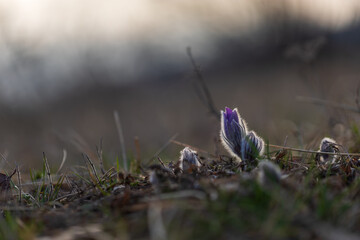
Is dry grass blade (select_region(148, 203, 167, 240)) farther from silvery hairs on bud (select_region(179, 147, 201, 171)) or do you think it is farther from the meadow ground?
silvery hairs on bud (select_region(179, 147, 201, 171))

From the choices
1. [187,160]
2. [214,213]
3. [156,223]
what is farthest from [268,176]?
[187,160]

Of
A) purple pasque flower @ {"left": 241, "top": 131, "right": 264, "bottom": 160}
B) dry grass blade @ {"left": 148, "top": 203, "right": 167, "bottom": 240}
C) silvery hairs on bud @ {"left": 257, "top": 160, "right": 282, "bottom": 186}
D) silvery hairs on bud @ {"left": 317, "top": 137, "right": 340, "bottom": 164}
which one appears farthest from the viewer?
silvery hairs on bud @ {"left": 317, "top": 137, "right": 340, "bottom": 164}

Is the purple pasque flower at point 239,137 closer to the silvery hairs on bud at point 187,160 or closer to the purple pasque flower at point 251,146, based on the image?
the purple pasque flower at point 251,146

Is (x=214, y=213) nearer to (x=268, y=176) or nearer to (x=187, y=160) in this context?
(x=268, y=176)

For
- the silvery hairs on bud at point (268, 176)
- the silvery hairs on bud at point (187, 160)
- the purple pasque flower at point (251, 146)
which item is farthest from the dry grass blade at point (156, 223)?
the purple pasque flower at point (251, 146)

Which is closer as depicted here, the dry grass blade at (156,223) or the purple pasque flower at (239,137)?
the dry grass blade at (156,223)

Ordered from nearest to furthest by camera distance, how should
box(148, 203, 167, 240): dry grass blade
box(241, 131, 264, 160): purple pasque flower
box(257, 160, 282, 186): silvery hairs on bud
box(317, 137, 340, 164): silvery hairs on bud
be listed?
box(148, 203, 167, 240): dry grass blade < box(257, 160, 282, 186): silvery hairs on bud < box(241, 131, 264, 160): purple pasque flower < box(317, 137, 340, 164): silvery hairs on bud

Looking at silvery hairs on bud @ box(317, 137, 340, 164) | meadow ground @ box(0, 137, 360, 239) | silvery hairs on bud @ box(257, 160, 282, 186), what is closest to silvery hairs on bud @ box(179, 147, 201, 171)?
meadow ground @ box(0, 137, 360, 239)

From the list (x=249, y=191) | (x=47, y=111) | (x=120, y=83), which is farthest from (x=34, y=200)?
(x=120, y=83)

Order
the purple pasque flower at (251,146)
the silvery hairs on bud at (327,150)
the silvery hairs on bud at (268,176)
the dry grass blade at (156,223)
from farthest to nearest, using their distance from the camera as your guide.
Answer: the silvery hairs on bud at (327,150) → the purple pasque flower at (251,146) → the silvery hairs on bud at (268,176) → the dry grass blade at (156,223)

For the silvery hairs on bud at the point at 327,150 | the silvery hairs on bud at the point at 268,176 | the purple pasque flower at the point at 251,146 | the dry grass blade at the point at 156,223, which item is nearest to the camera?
the dry grass blade at the point at 156,223
